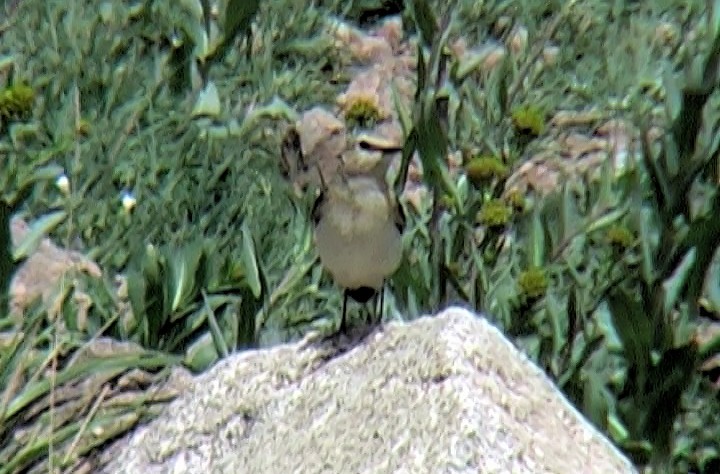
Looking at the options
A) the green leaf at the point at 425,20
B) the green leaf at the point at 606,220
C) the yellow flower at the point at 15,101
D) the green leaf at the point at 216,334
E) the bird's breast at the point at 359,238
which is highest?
the green leaf at the point at 425,20

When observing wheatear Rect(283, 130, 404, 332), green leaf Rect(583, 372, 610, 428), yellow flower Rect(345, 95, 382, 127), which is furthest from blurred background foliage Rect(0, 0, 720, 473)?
wheatear Rect(283, 130, 404, 332)

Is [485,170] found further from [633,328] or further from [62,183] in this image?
[62,183]

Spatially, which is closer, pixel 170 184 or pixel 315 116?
pixel 170 184

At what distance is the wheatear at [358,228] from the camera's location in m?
3.30

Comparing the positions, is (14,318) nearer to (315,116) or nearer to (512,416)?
(512,416)

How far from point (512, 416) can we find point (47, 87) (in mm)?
2653

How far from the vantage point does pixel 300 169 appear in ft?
17.1

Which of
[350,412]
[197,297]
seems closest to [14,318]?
[197,297]

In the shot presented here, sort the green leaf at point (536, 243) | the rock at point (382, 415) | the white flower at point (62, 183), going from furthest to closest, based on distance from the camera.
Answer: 1. the white flower at point (62, 183)
2. the green leaf at point (536, 243)
3. the rock at point (382, 415)

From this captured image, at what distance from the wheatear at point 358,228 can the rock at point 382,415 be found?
180mm

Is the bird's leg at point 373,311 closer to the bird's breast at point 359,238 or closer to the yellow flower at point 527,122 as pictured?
the bird's breast at point 359,238

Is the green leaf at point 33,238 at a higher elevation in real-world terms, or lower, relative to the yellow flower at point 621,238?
higher

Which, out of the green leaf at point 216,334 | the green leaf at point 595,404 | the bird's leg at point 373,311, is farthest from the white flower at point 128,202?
the green leaf at point 595,404

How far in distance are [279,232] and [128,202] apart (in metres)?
0.41
